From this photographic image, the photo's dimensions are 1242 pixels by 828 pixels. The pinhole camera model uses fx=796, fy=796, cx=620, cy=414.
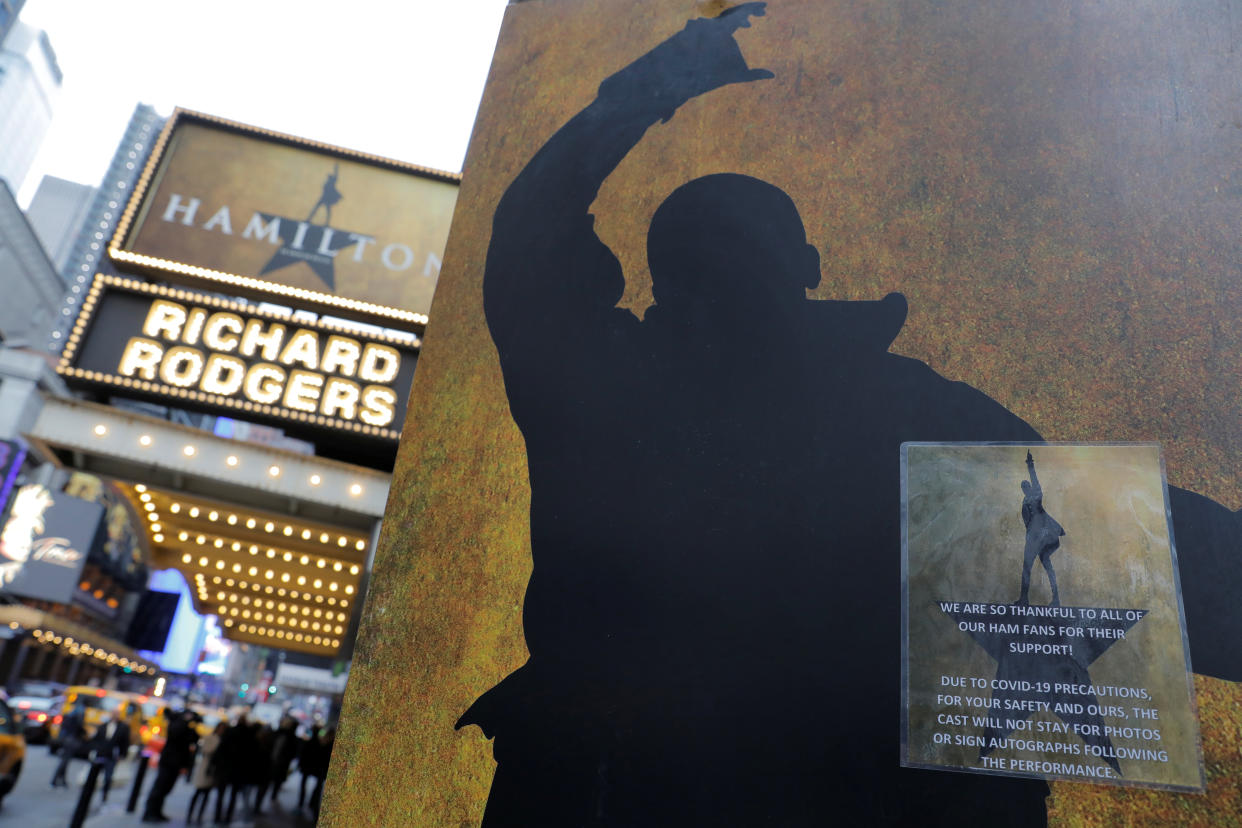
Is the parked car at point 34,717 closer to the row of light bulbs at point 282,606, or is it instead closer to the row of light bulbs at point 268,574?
the row of light bulbs at point 282,606

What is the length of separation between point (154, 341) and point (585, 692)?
10910 mm

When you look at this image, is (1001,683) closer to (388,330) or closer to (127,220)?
(388,330)

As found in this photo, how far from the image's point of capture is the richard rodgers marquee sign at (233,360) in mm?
11000

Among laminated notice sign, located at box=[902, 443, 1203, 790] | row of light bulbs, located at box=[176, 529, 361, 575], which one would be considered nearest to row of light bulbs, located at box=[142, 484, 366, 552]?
row of light bulbs, located at box=[176, 529, 361, 575]

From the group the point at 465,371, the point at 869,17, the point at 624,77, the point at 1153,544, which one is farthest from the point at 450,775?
the point at 869,17

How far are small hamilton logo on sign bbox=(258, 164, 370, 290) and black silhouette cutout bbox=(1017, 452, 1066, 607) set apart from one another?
466 inches

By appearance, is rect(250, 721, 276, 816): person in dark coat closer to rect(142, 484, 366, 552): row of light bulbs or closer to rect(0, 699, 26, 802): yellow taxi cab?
rect(0, 699, 26, 802): yellow taxi cab

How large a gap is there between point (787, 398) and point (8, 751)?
9929mm

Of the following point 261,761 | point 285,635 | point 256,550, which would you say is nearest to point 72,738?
point 261,761

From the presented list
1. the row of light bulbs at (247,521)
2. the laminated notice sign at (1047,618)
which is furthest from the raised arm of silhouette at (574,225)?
the row of light bulbs at (247,521)

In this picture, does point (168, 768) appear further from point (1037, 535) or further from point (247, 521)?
point (1037, 535)

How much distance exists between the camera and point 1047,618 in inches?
90.4

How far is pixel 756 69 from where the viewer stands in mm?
3393

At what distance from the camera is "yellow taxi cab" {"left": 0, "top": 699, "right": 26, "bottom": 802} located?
27.7 ft
